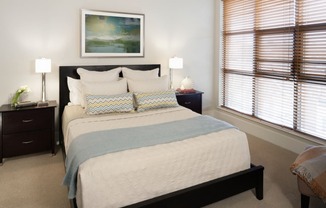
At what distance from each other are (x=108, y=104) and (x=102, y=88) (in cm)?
32

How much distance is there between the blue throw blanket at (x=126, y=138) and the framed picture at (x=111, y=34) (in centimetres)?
189

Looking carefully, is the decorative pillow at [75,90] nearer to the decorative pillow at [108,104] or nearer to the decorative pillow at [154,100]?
the decorative pillow at [108,104]

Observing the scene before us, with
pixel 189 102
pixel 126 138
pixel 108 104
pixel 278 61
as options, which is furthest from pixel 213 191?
pixel 278 61

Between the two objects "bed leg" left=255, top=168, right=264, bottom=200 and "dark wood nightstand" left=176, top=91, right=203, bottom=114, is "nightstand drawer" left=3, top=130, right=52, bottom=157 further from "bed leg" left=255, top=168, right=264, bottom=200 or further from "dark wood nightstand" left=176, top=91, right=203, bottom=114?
"bed leg" left=255, top=168, right=264, bottom=200

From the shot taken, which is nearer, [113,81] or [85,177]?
[85,177]

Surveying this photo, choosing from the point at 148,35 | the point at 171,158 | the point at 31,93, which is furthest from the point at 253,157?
the point at 31,93

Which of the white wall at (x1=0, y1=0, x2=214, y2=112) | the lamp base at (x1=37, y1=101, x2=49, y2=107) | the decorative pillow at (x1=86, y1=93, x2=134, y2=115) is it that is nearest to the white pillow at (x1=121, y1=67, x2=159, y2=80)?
the white wall at (x1=0, y1=0, x2=214, y2=112)

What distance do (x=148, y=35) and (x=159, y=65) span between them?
56 centimetres

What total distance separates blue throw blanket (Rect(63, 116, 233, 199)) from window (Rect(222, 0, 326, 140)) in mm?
1479

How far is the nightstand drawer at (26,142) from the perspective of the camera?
3104 millimetres

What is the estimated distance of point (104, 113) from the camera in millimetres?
3115

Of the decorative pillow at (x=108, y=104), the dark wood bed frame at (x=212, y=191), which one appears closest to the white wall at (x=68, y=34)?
the decorative pillow at (x=108, y=104)

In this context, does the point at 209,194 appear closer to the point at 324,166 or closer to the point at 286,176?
the point at 324,166

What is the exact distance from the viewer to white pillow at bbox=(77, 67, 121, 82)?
3.56 metres
